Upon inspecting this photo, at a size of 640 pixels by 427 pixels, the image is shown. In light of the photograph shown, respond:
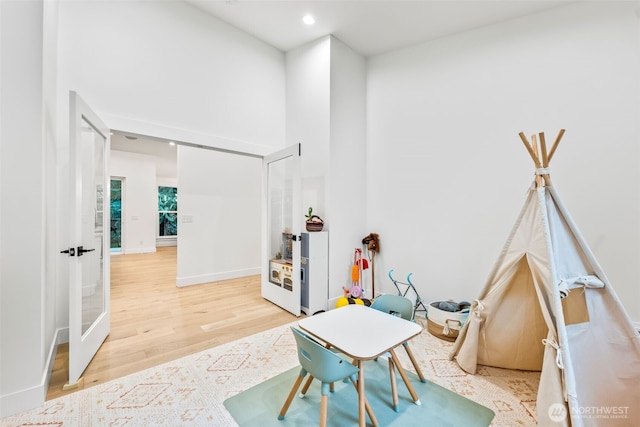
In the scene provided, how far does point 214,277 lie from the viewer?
5.07m

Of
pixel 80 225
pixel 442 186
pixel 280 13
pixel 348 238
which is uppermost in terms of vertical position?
pixel 280 13

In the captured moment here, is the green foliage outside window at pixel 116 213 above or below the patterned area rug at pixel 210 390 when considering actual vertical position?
above

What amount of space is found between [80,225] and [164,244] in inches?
354

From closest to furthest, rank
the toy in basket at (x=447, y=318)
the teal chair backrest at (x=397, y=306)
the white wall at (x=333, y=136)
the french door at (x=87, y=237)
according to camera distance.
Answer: the french door at (x=87, y=237), the teal chair backrest at (x=397, y=306), the toy in basket at (x=447, y=318), the white wall at (x=333, y=136)

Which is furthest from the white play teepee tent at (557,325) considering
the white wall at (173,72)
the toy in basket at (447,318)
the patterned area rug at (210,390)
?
the white wall at (173,72)

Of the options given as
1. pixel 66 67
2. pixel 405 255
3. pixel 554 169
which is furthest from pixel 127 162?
pixel 554 169

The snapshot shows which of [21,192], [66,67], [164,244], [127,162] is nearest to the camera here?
[21,192]

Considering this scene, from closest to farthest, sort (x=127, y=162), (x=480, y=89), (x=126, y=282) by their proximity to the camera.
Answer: (x=480, y=89) → (x=126, y=282) → (x=127, y=162)

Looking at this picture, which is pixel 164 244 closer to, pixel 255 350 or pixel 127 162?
pixel 127 162

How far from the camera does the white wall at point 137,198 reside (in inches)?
319

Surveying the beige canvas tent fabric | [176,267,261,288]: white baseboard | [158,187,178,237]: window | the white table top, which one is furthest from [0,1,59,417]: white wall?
[158,187,178,237]: window

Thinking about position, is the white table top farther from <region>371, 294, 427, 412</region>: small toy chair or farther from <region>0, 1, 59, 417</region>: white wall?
<region>0, 1, 59, 417</region>: white wall

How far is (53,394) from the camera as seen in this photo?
6.40 ft

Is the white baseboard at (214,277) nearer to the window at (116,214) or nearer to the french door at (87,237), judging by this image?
the french door at (87,237)
